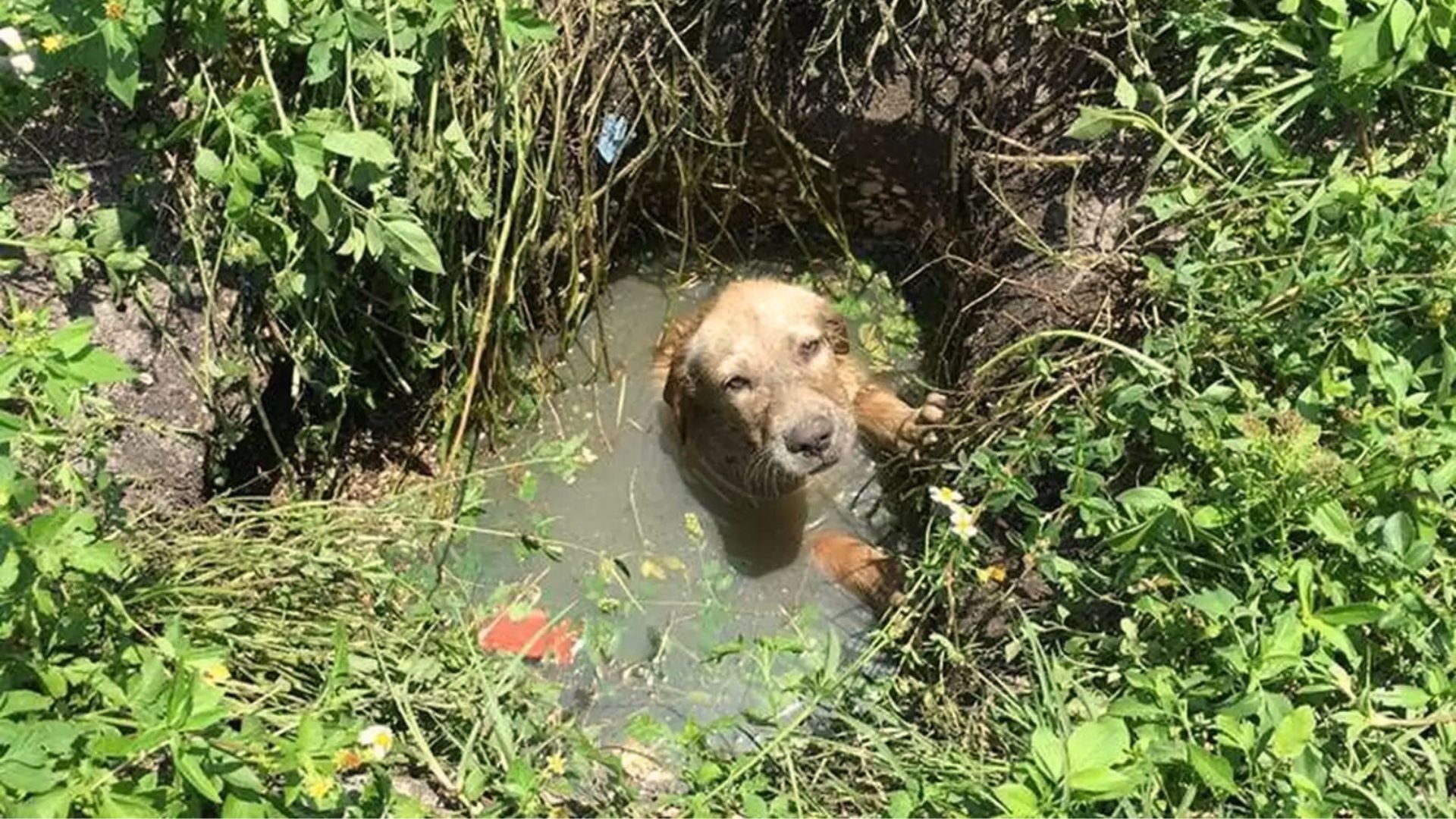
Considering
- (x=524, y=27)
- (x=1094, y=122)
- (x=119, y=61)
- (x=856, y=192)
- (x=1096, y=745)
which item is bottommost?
(x=856, y=192)

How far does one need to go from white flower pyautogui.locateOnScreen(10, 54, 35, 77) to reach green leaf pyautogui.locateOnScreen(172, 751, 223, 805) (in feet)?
4.40

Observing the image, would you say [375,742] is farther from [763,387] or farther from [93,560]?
[763,387]

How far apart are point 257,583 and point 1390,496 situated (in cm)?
231

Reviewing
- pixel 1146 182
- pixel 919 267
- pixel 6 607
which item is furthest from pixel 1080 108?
pixel 6 607

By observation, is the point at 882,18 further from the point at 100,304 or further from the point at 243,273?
the point at 100,304

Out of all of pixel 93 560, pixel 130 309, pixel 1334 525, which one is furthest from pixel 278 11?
pixel 1334 525

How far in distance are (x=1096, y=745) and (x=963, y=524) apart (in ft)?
2.26

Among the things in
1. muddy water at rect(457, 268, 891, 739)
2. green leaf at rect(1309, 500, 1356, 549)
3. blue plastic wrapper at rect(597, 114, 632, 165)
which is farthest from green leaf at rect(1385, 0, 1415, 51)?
blue plastic wrapper at rect(597, 114, 632, 165)

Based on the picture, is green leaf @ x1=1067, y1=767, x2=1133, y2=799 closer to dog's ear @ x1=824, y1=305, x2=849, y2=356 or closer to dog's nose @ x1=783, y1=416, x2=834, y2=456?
dog's nose @ x1=783, y1=416, x2=834, y2=456

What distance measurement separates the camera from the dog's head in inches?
145

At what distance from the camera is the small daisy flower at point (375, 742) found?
2238 mm

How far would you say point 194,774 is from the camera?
1967 millimetres

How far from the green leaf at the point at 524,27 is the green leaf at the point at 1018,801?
1.92 metres

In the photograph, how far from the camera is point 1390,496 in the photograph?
233cm
